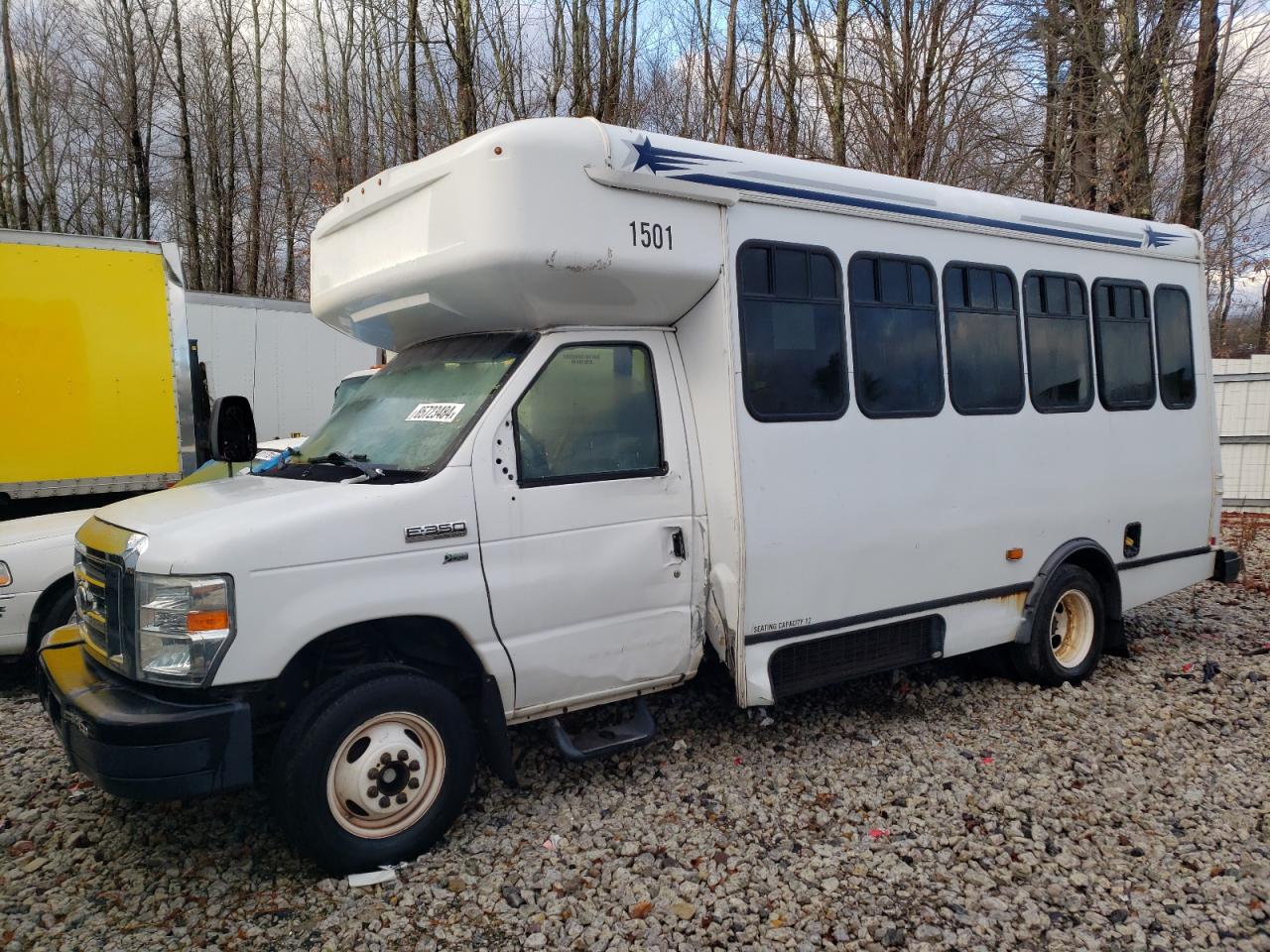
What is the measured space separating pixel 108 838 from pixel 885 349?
4.59 meters

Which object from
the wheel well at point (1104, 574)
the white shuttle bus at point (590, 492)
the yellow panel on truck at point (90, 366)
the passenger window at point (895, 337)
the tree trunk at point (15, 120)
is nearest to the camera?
the white shuttle bus at point (590, 492)

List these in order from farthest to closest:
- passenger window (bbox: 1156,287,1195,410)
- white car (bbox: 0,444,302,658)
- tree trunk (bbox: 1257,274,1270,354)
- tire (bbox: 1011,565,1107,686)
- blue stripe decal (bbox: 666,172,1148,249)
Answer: tree trunk (bbox: 1257,274,1270,354), passenger window (bbox: 1156,287,1195,410), tire (bbox: 1011,565,1107,686), white car (bbox: 0,444,302,658), blue stripe decal (bbox: 666,172,1148,249)

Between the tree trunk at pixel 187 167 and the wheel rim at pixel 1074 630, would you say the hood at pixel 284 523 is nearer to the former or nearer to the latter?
the wheel rim at pixel 1074 630

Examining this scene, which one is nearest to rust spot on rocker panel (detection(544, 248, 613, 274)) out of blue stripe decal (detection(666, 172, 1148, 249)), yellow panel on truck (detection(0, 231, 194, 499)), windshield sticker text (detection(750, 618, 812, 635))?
blue stripe decal (detection(666, 172, 1148, 249))

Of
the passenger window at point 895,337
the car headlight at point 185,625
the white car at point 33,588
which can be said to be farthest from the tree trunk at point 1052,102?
the car headlight at point 185,625

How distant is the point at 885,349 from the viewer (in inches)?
207

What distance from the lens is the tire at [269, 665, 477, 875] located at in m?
3.62

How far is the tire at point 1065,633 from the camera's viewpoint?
5941 mm

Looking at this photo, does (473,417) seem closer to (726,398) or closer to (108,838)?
(726,398)

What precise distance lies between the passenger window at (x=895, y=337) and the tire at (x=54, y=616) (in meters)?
5.13

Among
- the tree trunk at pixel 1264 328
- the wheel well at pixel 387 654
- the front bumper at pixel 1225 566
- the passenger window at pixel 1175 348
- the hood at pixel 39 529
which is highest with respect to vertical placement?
the tree trunk at pixel 1264 328

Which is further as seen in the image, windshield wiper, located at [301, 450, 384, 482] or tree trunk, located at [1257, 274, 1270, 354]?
tree trunk, located at [1257, 274, 1270, 354]

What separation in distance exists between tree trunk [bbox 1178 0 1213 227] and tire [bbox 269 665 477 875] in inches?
508

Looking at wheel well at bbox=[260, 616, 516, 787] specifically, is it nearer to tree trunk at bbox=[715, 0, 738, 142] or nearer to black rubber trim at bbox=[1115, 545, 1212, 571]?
black rubber trim at bbox=[1115, 545, 1212, 571]
